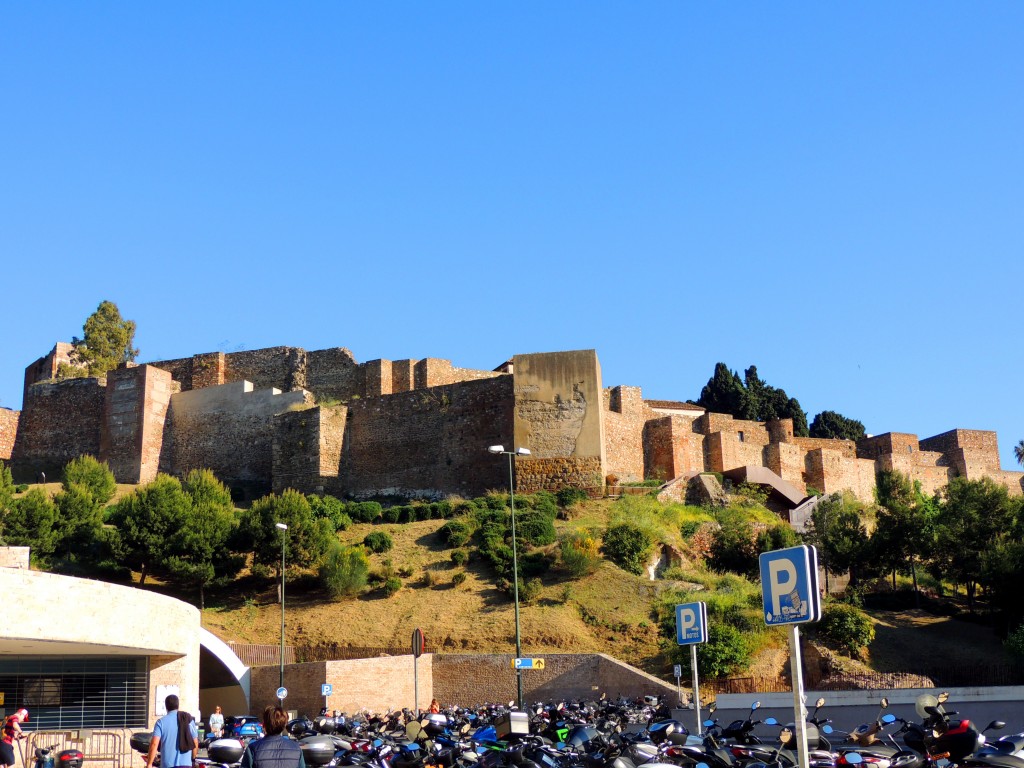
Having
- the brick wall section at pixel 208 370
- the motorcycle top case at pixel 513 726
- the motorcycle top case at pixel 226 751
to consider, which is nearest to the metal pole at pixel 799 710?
the motorcycle top case at pixel 513 726

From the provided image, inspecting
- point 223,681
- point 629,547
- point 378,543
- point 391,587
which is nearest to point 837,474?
point 629,547

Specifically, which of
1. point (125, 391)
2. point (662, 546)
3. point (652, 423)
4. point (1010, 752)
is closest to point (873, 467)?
point (652, 423)

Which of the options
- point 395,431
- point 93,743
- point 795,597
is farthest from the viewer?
point 395,431

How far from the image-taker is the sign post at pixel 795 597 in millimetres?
9008

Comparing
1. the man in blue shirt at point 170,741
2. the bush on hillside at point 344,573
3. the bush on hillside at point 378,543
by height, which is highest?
the bush on hillside at point 378,543

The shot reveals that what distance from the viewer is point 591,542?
3581 cm

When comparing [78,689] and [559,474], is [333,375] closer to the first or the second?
[559,474]

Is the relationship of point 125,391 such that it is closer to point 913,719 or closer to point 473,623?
point 473,623

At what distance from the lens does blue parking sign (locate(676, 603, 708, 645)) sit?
52.9 ft

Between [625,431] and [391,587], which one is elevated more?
[625,431]

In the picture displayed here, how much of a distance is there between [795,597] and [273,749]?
163 inches

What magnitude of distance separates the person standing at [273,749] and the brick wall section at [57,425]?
1807 inches

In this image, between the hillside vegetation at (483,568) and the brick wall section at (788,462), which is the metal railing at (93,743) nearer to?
the hillside vegetation at (483,568)

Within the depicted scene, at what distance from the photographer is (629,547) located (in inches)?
1388
